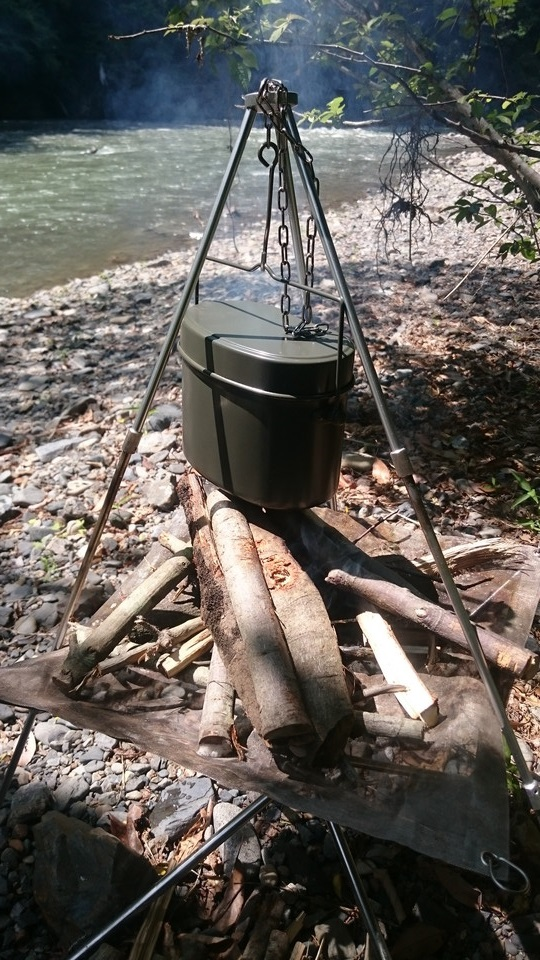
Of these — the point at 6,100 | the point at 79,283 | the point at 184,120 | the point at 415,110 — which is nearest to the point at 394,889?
the point at 415,110

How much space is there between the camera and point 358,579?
1.89 metres

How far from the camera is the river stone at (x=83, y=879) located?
174 centimetres

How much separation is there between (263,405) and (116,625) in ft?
2.40

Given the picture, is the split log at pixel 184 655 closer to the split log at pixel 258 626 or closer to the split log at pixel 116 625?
the split log at pixel 116 625

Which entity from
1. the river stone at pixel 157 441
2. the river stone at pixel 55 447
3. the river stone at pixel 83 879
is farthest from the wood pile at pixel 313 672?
the river stone at pixel 55 447

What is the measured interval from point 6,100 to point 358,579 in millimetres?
24000

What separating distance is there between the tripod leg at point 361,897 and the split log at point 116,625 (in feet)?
2.36

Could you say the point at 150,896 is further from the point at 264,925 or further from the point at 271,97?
the point at 271,97

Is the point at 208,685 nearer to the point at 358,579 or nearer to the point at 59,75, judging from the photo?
the point at 358,579

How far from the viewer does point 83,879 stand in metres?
1.78

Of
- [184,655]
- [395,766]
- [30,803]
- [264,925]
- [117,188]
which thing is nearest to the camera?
[395,766]

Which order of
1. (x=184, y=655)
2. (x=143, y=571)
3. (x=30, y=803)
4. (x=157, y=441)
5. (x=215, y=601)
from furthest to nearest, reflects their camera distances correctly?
(x=157, y=441), (x=143, y=571), (x=30, y=803), (x=184, y=655), (x=215, y=601)

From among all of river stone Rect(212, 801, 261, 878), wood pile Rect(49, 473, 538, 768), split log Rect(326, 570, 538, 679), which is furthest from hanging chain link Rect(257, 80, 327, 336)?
river stone Rect(212, 801, 261, 878)

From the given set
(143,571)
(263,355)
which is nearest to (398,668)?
(263,355)
